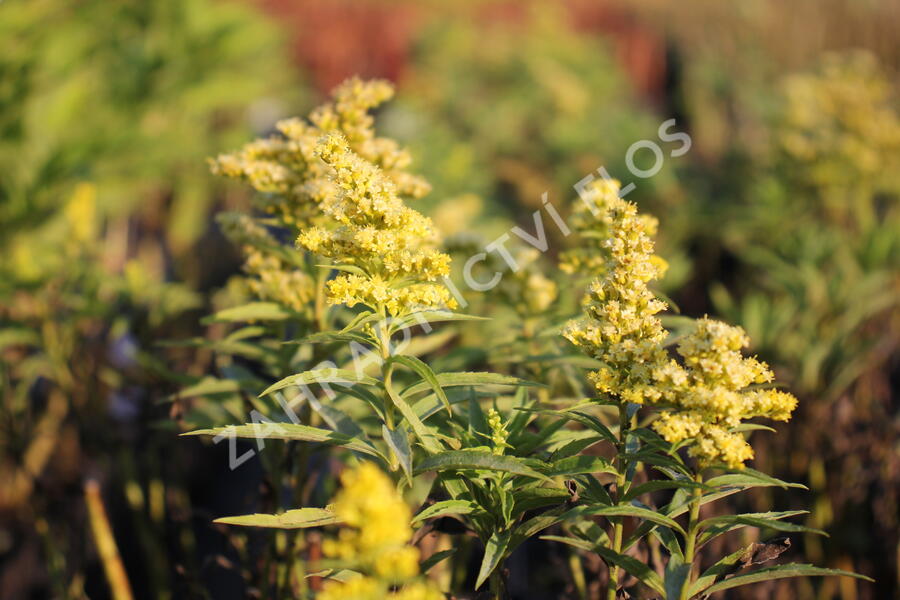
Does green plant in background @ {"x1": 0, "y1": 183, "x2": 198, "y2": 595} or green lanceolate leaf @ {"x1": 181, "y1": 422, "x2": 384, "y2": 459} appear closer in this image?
green lanceolate leaf @ {"x1": 181, "y1": 422, "x2": 384, "y2": 459}

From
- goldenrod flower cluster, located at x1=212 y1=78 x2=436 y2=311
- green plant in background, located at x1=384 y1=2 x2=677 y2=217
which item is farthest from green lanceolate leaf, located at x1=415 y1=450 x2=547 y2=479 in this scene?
green plant in background, located at x1=384 y1=2 x2=677 y2=217

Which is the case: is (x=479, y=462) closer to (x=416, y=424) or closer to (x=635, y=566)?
(x=416, y=424)

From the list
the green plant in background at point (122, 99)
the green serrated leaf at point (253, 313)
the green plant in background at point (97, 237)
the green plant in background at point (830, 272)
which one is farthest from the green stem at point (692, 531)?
the green plant in background at point (122, 99)

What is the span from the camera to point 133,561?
2021 mm

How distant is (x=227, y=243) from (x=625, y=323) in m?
2.86

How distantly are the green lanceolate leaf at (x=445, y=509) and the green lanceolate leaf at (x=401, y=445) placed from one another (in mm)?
44

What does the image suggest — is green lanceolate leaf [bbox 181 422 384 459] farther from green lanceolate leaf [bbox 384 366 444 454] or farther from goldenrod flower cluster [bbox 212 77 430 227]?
goldenrod flower cluster [bbox 212 77 430 227]

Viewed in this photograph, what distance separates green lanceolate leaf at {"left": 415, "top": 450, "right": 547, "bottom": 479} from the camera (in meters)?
0.80

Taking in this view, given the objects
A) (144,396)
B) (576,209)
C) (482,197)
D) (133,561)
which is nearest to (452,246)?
(576,209)

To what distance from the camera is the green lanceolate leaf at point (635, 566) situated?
34.8 inches

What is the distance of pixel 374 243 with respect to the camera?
87 cm

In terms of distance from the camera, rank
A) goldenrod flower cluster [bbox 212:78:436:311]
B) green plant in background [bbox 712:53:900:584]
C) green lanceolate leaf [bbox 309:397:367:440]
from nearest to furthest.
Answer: green lanceolate leaf [bbox 309:397:367:440] < goldenrod flower cluster [bbox 212:78:436:311] < green plant in background [bbox 712:53:900:584]

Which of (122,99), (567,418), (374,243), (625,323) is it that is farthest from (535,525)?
(122,99)

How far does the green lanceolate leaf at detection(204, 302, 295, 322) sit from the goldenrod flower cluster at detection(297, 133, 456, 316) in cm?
29
